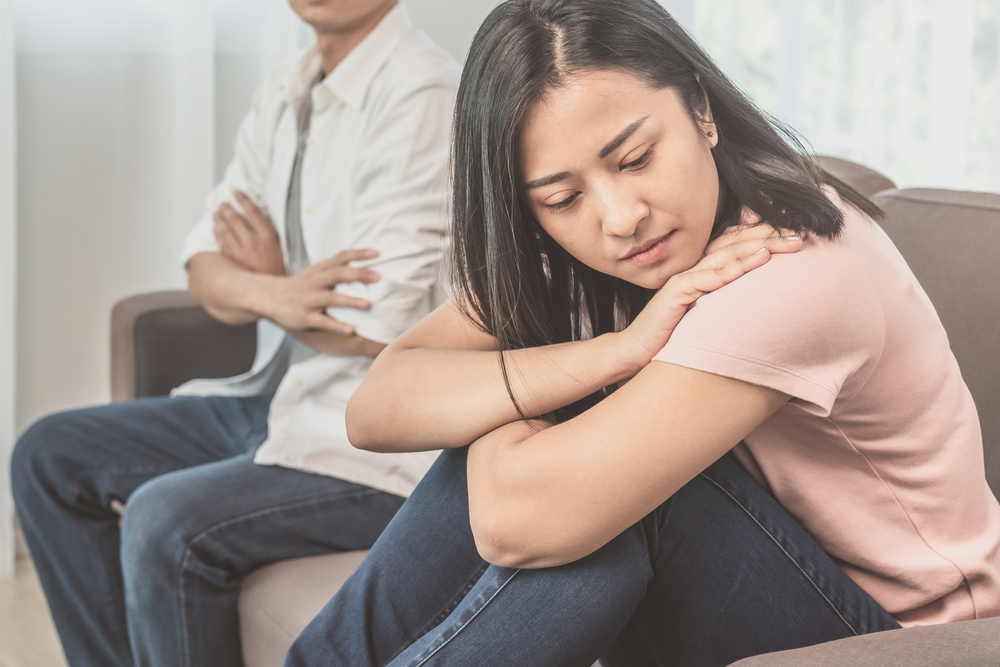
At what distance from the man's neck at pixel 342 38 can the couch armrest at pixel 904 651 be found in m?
1.22

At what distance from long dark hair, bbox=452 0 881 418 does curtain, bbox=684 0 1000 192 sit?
1.10 meters

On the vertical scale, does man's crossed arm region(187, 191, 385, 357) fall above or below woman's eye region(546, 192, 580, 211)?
below

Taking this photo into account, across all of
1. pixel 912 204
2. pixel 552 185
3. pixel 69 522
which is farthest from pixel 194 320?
pixel 912 204

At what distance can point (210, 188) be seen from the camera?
2340 millimetres

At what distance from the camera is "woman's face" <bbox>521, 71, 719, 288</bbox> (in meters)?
0.79

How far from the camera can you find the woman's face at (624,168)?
79 centimetres

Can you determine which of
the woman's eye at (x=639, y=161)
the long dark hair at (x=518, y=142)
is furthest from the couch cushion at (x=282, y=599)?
the woman's eye at (x=639, y=161)

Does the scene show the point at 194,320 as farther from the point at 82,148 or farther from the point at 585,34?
the point at 585,34

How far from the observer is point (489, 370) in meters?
0.92

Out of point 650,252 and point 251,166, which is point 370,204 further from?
point 650,252

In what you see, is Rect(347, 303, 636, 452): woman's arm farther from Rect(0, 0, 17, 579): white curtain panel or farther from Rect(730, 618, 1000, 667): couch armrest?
Rect(0, 0, 17, 579): white curtain panel

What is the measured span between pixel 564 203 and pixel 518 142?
68 millimetres

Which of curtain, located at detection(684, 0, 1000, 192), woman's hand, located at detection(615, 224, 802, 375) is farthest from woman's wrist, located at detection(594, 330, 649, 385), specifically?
curtain, located at detection(684, 0, 1000, 192)

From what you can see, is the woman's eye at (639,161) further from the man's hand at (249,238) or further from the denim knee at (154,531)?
the man's hand at (249,238)
